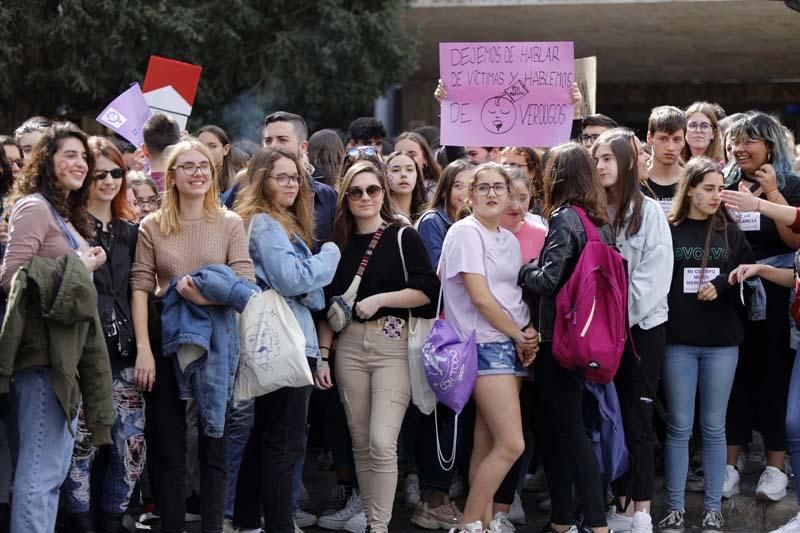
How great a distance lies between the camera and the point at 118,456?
5.71 metres

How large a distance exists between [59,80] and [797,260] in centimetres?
1030

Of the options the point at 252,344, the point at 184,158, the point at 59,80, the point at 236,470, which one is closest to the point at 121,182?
the point at 184,158

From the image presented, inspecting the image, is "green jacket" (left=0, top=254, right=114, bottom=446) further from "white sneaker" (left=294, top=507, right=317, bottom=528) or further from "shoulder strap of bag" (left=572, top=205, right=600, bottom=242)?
"shoulder strap of bag" (left=572, top=205, right=600, bottom=242)

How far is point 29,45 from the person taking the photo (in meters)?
14.0

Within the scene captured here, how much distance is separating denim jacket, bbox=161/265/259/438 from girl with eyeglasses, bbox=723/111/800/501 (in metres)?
3.12

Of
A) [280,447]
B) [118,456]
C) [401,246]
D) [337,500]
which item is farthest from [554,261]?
[118,456]

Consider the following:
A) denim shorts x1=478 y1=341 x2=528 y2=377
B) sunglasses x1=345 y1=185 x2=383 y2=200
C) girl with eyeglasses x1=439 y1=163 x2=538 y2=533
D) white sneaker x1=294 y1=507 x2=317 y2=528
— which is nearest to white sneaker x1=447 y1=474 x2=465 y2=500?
white sneaker x1=294 y1=507 x2=317 y2=528

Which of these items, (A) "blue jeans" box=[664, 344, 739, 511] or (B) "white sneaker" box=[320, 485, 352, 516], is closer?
(A) "blue jeans" box=[664, 344, 739, 511]

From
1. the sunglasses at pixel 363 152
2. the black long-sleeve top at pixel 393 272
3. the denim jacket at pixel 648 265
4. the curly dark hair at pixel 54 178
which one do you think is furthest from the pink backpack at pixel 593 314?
the curly dark hair at pixel 54 178

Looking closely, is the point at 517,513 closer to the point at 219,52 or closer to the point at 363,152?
the point at 363,152

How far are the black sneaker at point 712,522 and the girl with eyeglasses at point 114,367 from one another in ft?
10.3

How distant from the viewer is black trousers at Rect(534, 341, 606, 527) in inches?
230

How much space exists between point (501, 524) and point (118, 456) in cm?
207

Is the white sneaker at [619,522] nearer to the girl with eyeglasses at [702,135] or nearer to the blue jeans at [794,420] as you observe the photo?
the blue jeans at [794,420]
